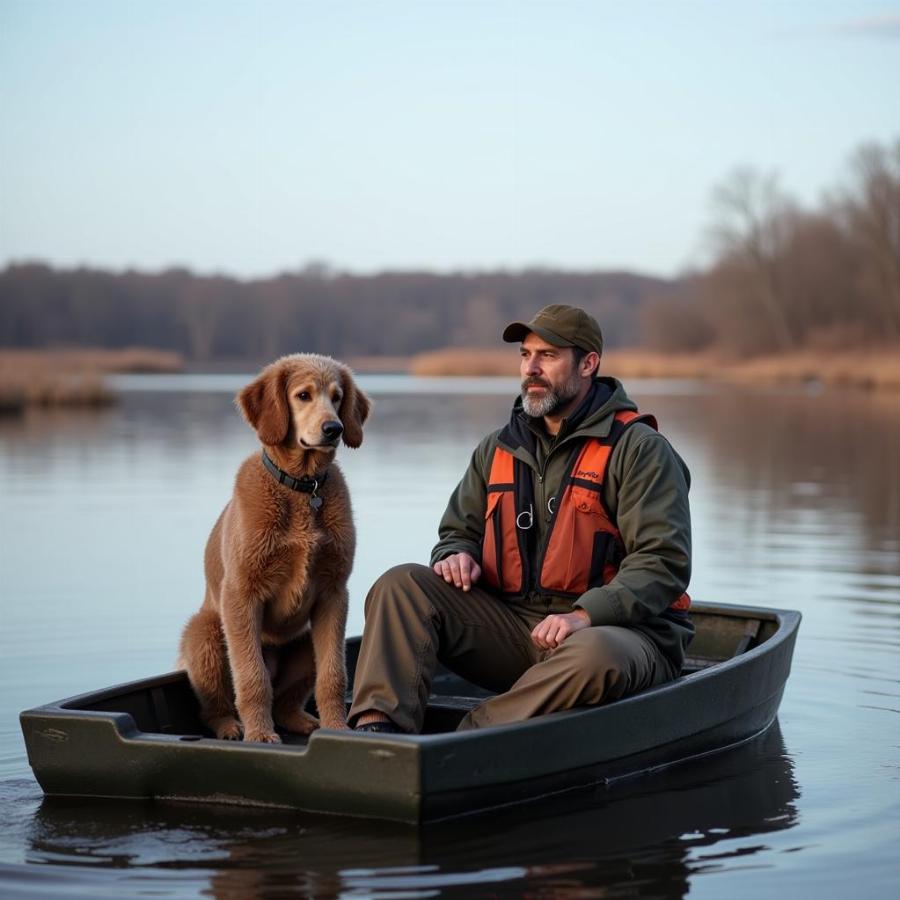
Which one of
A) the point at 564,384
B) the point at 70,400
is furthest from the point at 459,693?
the point at 70,400

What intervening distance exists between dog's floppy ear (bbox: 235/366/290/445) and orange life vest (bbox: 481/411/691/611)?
994mm

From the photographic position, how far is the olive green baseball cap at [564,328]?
5.98m

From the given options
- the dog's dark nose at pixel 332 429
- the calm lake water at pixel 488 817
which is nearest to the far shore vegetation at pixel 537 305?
the calm lake water at pixel 488 817

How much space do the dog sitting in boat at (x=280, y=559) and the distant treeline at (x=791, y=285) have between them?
50.7 meters

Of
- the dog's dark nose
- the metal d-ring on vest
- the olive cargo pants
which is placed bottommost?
the olive cargo pants

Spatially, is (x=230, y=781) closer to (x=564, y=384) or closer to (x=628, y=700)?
(x=628, y=700)

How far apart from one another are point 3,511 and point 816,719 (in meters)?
Answer: 9.64

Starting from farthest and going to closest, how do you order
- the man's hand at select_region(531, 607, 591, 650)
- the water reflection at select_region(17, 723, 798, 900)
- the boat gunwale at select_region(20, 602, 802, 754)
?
the man's hand at select_region(531, 607, 591, 650) < the boat gunwale at select_region(20, 602, 802, 754) < the water reflection at select_region(17, 723, 798, 900)

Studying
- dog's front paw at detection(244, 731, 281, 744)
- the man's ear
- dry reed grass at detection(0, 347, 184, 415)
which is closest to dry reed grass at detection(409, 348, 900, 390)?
dry reed grass at detection(0, 347, 184, 415)

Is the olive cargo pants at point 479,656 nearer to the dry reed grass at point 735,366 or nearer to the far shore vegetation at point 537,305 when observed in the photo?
the far shore vegetation at point 537,305

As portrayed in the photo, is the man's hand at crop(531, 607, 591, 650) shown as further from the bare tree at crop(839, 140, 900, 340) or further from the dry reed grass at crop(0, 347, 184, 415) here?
the bare tree at crop(839, 140, 900, 340)

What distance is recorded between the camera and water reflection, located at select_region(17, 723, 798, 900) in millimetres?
4613

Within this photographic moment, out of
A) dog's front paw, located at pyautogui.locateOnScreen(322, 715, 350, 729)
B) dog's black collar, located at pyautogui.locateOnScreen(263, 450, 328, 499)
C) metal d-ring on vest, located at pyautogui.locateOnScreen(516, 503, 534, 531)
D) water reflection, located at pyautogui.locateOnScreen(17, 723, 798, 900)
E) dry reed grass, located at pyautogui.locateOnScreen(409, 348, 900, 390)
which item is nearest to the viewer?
water reflection, located at pyautogui.locateOnScreen(17, 723, 798, 900)

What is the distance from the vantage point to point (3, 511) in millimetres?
14398
